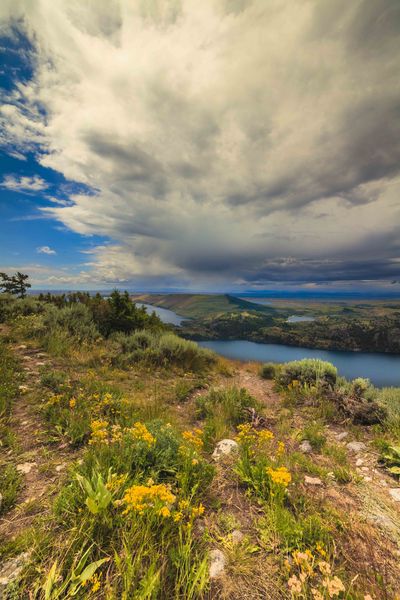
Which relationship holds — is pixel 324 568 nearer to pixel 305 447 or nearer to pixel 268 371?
pixel 305 447

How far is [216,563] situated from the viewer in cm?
211

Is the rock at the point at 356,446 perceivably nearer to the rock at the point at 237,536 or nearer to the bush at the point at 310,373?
the bush at the point at 310,373

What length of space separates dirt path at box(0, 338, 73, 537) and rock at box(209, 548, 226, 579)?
1.82 m

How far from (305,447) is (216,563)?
10.5 ft

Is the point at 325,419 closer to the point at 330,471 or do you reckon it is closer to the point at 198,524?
the point at 330,471

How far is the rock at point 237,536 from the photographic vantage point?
7.74 feet

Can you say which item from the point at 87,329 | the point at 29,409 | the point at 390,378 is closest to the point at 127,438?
the point at 29,409

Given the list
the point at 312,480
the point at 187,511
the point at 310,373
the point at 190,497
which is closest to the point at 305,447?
the point at 312,480

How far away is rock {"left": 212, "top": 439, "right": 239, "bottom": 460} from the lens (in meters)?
3.90

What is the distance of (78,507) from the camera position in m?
2.34

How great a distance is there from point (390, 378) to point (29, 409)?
35.4 meters

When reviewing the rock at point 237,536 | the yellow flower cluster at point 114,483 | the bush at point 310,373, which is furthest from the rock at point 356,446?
the yellow flower cluster at point 114,483

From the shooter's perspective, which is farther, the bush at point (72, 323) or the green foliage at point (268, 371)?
the green foliage at point (268, 371)

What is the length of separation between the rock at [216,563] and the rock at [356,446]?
3738 millimetres
